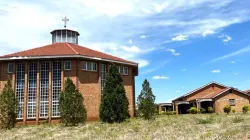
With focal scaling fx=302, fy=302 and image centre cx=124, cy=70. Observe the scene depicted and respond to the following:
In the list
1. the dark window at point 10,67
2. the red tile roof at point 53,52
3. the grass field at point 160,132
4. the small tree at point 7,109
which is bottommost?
the grass field at point 160,132

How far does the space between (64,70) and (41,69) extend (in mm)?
2586

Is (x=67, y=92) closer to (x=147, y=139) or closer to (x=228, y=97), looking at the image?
(x=147, y=139)

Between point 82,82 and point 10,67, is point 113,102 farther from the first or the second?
point 10,67

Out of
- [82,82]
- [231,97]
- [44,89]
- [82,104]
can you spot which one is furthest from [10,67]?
[231,97]

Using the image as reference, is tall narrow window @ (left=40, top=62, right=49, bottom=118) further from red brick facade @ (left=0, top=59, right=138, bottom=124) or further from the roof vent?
the roof vent

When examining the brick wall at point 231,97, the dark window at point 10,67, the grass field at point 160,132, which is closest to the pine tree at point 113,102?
the grass field at point 160,132

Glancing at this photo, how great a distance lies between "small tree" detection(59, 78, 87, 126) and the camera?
26.0m

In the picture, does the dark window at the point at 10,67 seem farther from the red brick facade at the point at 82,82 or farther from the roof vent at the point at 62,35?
the roof vent at the point at 62,35

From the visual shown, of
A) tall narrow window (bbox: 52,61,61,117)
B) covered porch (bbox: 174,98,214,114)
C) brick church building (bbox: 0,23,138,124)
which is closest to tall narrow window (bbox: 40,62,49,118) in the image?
brick church building (bbox: 0,23,138,124)

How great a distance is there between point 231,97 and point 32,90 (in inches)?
1247

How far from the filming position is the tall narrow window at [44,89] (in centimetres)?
3194

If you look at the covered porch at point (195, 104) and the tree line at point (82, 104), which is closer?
the tree line at point (82, 104)

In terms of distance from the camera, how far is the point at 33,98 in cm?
3222

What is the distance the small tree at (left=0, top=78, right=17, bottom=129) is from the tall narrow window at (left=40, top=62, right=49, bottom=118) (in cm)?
449
